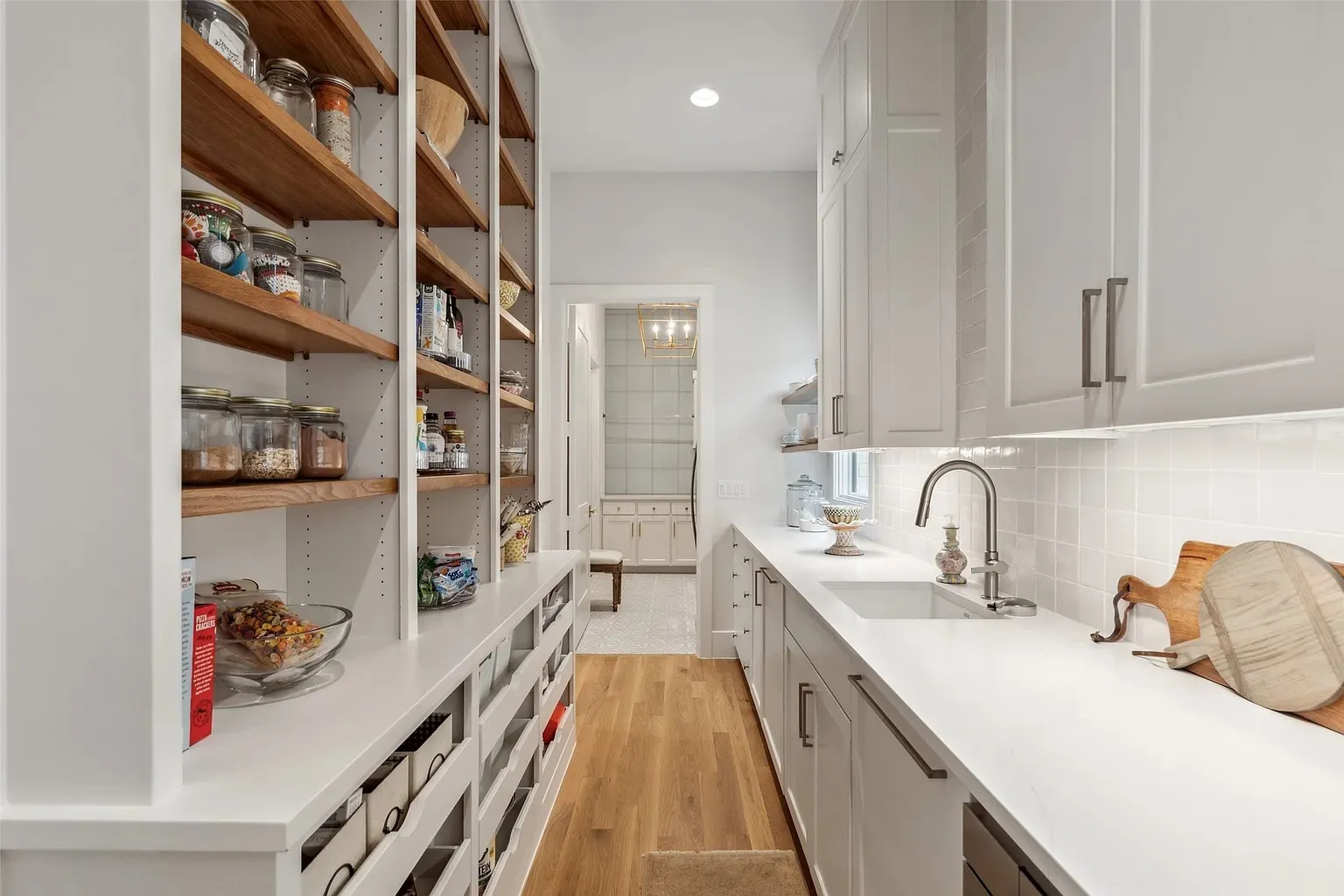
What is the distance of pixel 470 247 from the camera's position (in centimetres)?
211

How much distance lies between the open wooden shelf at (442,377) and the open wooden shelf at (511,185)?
0.84 m

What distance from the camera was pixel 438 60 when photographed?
5.98ft

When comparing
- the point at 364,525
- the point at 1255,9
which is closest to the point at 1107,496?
the point at 1255,9

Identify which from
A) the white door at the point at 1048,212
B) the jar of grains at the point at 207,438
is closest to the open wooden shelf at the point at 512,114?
→ the white door at the point at 1048,212

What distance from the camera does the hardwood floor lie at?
2.10m

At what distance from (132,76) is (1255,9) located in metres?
1.27

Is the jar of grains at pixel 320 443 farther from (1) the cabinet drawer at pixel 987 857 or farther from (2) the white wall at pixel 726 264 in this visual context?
(2) the white wall at pixel 726 264

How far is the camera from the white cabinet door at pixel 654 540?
689 cm

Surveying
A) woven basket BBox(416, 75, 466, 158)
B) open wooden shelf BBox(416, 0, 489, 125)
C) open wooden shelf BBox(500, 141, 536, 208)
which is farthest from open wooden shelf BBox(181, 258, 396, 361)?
open wooden shelf BBox(500, 141, 536, 208)

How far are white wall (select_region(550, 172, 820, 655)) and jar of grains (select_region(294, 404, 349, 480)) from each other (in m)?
2.94

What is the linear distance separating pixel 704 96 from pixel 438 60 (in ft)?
5.81

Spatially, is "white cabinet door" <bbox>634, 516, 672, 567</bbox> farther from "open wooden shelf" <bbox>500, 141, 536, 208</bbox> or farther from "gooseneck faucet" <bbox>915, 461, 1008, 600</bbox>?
"gooseneck faucet" <bbox>915, 461, 1008, 600</bbox>

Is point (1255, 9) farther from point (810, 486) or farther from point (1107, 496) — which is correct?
point (810, 486)

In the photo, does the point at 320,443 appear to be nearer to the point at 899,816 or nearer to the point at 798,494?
the point at 899,816
